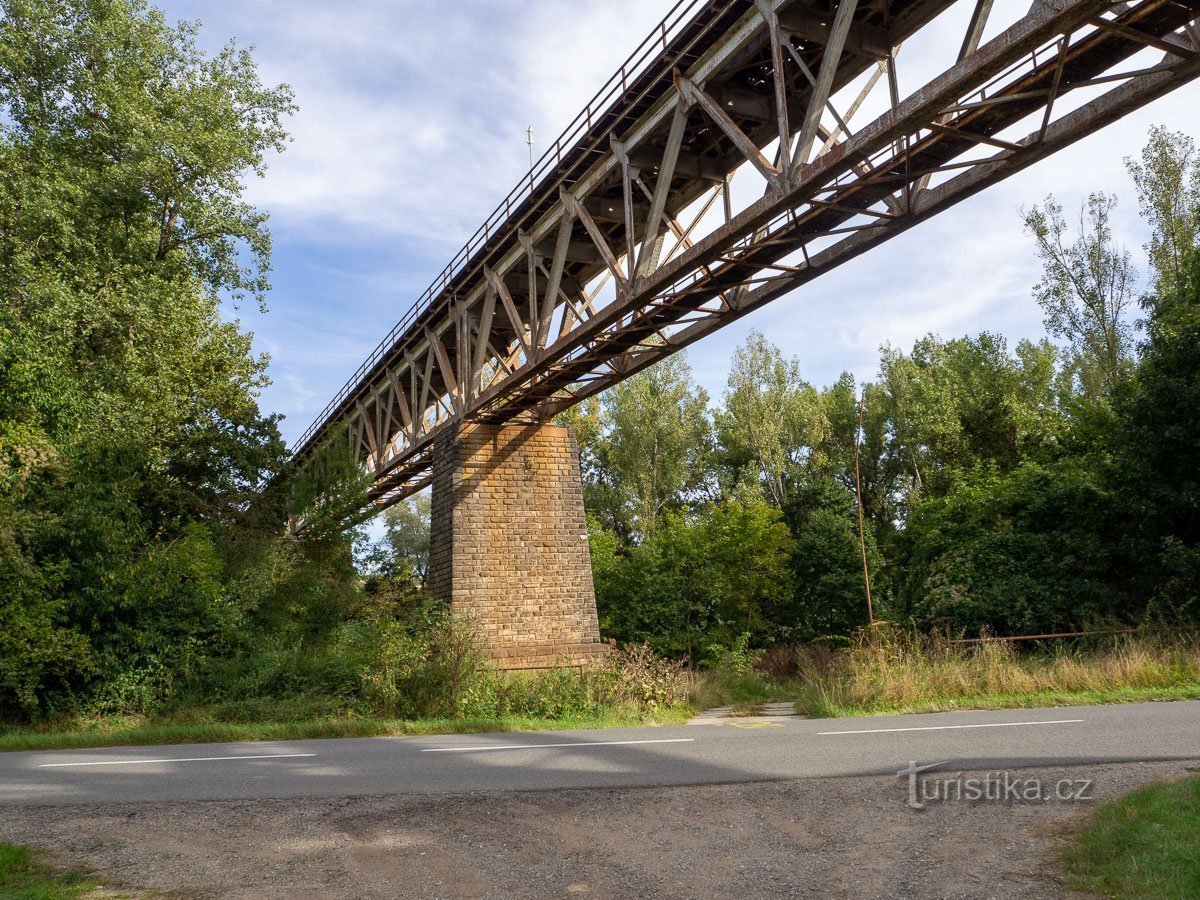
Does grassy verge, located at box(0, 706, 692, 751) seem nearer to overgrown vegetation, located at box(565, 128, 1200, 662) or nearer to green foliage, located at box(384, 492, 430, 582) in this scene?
overgrown vegetation, located at box(565, 128, 1200, 662)

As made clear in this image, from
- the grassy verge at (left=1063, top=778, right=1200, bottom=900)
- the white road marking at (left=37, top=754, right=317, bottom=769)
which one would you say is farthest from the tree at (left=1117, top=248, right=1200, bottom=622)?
the white road marking at (left=37, top=754, right=317, bottom=769)

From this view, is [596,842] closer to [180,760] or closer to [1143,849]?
[1143,849]

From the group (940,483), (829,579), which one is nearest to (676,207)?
(829,579)

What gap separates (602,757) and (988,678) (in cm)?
738

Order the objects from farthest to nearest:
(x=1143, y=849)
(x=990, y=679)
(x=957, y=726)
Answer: (x=990, y=679) → (x=957, y=726) → (x=1143, y=849)

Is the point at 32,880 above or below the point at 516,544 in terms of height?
below

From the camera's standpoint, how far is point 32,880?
455 cm

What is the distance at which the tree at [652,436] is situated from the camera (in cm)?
4384

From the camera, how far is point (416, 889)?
459 cm

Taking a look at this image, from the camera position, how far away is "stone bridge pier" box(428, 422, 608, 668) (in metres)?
17.3

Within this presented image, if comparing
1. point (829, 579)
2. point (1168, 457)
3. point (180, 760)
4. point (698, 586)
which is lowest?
point (180, 760)

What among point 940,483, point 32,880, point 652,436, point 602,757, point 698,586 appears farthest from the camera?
point 652,436

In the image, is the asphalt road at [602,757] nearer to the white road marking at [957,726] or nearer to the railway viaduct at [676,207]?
the white road marking at [957,726]

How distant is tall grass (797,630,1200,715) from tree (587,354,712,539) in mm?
29379
